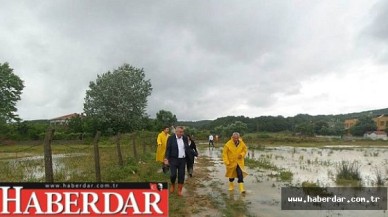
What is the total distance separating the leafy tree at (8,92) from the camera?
52078 mm

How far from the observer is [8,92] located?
177 ft

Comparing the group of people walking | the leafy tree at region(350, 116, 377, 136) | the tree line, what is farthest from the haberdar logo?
the leafy tree at region(350, 116, 377, 136)

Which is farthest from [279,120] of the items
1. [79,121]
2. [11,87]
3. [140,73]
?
[11,87]

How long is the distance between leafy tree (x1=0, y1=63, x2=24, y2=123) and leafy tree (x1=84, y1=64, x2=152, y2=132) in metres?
10.1

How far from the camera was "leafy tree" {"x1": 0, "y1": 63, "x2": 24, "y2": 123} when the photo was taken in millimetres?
52078

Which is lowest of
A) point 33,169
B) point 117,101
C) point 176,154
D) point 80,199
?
point 33,169

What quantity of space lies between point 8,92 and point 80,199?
176 feet

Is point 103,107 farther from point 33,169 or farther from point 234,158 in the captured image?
point 234,158

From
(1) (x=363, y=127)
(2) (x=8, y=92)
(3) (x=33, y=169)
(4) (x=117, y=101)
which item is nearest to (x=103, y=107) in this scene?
(4) (x=117, y=101)

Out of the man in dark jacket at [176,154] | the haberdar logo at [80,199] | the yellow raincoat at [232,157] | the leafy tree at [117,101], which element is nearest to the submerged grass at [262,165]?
the yellow raincoat at [232,157]

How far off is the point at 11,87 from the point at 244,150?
51392 millimetres

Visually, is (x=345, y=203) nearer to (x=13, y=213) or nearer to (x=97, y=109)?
(x=13, y=213)

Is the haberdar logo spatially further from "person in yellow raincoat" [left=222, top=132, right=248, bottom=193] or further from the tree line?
the tree line

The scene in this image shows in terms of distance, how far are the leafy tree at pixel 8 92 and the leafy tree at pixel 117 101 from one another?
10.1m
